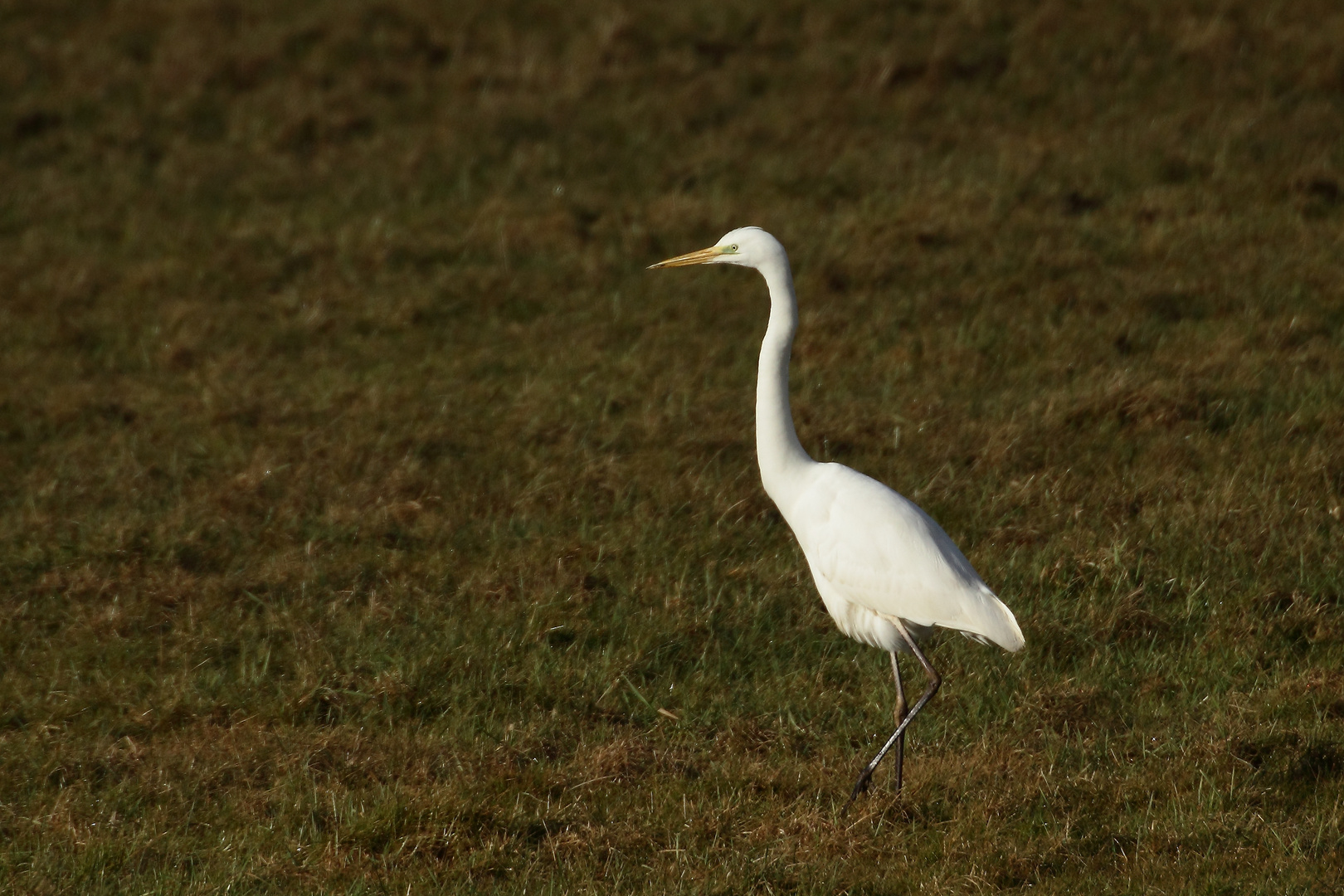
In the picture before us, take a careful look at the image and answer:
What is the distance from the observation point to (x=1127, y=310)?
888 cm

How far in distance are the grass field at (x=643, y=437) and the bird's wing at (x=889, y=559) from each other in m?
0.50

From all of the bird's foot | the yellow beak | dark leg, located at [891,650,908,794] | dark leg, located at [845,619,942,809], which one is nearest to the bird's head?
the yellow beak

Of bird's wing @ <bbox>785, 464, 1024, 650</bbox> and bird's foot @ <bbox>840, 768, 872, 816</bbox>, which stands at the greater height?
bird's wing @ <bbox>785, 464, 1024, 650</bbox>

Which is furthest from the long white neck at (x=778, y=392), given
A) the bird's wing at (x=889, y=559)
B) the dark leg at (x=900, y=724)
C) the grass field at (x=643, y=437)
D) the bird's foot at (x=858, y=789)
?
the bird's foot at (x=858, y=789)

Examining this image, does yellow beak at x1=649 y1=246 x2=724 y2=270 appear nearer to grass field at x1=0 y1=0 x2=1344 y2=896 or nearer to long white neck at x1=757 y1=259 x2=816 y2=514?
long white neck at x1=757 y1=259 x2=816 y2=514

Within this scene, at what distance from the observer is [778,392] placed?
5.29m

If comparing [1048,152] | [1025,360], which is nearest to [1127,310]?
[1025,360]

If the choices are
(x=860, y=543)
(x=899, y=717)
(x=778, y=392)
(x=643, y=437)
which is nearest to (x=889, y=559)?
(x=860, y=543)

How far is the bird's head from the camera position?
5262mm

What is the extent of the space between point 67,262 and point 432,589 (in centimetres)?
508

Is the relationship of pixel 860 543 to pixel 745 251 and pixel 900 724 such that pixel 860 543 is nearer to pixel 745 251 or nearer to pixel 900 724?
pixel 900 724

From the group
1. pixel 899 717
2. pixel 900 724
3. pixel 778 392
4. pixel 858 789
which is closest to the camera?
pixel 858 789

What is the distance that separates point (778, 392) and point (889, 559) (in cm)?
68

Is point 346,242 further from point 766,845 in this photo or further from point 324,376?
point 766,845
